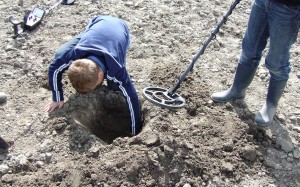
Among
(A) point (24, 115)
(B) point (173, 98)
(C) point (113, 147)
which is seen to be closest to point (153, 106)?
(B) point (173, 98)

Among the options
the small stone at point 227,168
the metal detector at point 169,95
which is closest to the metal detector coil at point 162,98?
the metal detector at point 169,95

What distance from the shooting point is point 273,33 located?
3561 millimetres

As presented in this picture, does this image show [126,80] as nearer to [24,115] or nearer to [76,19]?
[24,115]

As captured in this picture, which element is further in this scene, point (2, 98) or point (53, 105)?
point (2, 98)

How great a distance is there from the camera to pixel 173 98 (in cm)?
432

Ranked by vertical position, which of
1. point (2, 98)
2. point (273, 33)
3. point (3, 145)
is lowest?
point (3, 145)

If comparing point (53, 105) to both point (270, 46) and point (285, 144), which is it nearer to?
point (270, 46)

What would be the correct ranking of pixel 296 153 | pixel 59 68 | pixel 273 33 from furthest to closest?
pixel 296 153 → pixel 59 68 → pixel 273 33

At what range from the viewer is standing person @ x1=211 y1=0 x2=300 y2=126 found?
3.42m

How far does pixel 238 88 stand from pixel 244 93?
13 centimetres

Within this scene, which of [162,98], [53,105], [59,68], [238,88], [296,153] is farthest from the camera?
[238,88]

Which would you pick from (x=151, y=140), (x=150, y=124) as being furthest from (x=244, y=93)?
(x=151, y=140)

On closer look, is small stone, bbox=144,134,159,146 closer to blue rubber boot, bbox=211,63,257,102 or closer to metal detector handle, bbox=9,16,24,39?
blue rubber boot, bbox=211,63,257,102

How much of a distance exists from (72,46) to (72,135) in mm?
870
